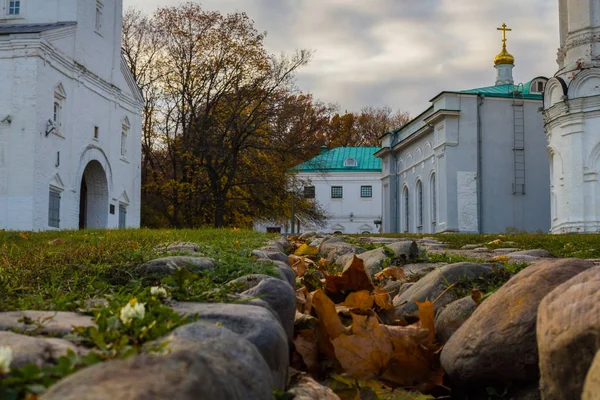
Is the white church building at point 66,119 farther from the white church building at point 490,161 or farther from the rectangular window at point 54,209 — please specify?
the white church building at point 490,161

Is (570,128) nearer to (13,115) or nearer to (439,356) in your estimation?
(13,115)

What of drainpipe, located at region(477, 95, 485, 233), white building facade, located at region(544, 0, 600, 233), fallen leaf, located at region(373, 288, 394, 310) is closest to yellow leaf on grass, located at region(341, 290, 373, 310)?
fallen leaf, located at region(373, 288, 394, 310)

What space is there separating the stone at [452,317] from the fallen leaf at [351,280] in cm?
97

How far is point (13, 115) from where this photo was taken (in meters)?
26.3

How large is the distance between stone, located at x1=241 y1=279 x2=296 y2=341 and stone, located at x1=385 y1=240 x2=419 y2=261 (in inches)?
153

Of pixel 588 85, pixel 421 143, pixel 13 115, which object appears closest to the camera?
pixel 13 115

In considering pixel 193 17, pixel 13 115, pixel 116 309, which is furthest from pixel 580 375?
pixel 193 17

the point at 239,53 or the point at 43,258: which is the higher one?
the point at 239,53

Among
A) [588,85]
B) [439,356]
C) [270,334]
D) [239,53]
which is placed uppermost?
[239,53]

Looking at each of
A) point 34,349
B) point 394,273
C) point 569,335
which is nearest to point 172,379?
point 34,349

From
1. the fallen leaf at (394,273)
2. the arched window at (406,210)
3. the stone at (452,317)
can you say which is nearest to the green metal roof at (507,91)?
the arched window at (406,210)

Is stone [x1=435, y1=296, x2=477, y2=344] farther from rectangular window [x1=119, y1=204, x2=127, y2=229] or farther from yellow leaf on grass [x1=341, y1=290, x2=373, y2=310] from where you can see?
rectangular window [x1=119, y1=204, x2=127, y2=229]

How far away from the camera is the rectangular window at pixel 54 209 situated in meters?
27.0

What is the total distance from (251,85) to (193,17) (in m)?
5.28
